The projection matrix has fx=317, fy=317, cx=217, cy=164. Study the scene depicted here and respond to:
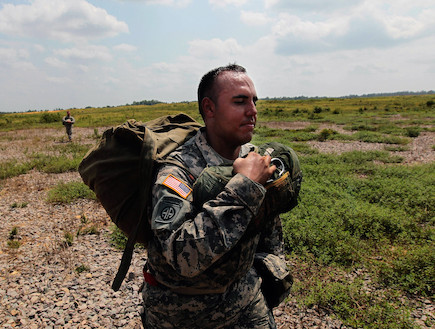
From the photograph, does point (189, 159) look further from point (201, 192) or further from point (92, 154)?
point (92, 154)

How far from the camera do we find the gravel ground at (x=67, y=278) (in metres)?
4.07

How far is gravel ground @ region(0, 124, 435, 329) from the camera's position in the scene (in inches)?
160

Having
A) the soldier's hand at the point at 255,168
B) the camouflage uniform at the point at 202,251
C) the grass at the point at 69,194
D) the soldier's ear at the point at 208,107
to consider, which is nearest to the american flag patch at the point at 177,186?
the camouflage uniform at the point at 202,251

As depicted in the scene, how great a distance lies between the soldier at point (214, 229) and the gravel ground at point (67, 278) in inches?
91.8

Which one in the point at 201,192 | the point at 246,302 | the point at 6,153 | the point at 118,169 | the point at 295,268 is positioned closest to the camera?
the point at 201,192

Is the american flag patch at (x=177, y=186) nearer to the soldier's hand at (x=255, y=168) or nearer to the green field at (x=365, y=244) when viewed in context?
the soldier's hand at (x=255, y=168)

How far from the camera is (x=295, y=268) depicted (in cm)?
489

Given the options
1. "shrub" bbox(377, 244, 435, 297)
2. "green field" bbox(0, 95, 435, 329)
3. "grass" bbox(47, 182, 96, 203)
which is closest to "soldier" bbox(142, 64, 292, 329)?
"green field" bbox(0, 95, 435, 329)

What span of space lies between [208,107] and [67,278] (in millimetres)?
4321

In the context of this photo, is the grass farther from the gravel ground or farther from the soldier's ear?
the soldier's ear

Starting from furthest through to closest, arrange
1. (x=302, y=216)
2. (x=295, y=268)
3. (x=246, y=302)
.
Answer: (x=302, y=216) → (x=295, y=268) → (x=246, y=302)

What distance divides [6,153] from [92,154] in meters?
19.1

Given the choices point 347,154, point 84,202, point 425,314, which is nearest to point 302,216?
point 425,314

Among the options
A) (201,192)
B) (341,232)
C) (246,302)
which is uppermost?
(201,192)
